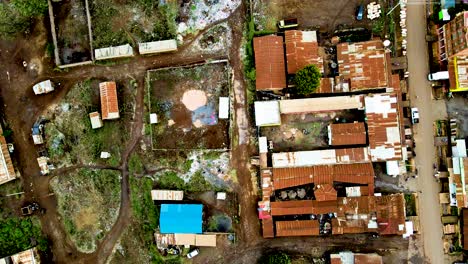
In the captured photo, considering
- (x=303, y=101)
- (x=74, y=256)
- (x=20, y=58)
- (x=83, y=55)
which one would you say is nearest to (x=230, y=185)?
(x=303, y=101)

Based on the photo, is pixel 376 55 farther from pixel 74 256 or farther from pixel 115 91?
pixel 74 256

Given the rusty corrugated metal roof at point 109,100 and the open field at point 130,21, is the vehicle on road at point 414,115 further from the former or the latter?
the rusty corrugated metal roof at point 109,100

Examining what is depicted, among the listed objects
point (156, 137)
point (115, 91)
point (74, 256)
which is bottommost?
point (74, 256)

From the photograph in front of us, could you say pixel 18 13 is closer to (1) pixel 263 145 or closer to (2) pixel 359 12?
(1) pixel 263 145

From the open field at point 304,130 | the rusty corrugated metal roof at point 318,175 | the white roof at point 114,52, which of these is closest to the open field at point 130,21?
the white roof at point 114,52

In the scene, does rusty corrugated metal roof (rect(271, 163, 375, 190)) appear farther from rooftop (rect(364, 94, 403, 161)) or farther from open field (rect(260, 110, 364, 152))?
open field (rect(260, 110, 364, 152))
